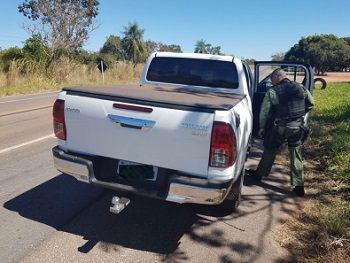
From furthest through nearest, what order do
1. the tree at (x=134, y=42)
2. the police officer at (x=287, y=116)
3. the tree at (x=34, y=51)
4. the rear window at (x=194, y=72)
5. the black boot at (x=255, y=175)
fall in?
1. the tree at (x=134, y=42)
2. the tree at (x=34, y=51)
3. the black boot at (x=255, y=175)
4. the rear window at (x=194, y=72)
5. the police officer at (x=287, y=116)

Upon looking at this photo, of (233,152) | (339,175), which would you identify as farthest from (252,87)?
(233,152)

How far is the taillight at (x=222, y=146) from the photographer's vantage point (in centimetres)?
256

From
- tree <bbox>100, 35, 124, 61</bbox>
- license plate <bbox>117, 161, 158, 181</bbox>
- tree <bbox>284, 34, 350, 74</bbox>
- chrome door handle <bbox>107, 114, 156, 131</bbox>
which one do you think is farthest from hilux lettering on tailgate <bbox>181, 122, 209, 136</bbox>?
tree <bbox>284, 34, 350, 74</bbox>

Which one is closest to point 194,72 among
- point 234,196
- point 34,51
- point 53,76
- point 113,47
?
point 234,196

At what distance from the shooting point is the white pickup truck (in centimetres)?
261

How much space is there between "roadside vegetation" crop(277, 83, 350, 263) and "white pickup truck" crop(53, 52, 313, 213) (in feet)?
2.73

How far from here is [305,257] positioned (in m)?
2.88

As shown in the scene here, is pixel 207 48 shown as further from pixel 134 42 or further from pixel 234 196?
pixel 234 196

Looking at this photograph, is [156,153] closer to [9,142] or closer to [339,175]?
[339,175]

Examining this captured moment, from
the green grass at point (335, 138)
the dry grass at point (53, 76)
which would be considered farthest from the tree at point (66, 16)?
the green grass at point (335, 138)

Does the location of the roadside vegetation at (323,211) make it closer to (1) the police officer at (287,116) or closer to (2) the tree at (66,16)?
(1) the police officer at (287,116)

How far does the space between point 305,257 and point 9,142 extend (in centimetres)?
620

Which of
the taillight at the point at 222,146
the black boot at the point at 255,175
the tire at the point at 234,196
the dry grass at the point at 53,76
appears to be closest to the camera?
the taillight at the point at 222,146

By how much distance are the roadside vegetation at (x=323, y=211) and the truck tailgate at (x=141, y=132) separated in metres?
1.40
